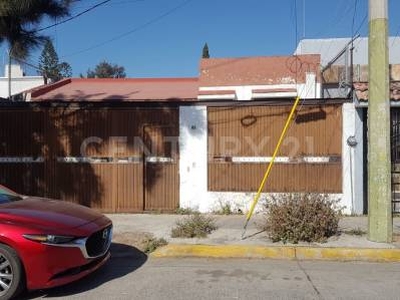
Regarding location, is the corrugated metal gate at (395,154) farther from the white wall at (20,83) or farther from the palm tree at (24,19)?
the white wall at (20,83)

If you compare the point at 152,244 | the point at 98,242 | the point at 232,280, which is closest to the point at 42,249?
the point at 98,242

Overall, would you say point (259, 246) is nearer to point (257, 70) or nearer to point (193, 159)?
point (193, 159)

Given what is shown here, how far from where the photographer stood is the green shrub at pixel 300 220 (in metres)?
9.02

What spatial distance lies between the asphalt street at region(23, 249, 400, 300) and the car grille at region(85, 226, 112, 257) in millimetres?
430

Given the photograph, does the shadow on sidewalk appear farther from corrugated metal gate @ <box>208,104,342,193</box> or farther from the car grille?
corrugated metal gate @ <box>208,104,342,193</box>

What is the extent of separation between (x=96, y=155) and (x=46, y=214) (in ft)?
19.9

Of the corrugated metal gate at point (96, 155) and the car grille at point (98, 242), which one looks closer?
the car grille at point (98, 242)

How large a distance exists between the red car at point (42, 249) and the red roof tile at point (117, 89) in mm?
8600

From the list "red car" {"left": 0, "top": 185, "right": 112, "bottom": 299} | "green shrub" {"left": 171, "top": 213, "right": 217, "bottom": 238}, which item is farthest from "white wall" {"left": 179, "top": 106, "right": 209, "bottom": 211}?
"red car" {"left": 0, "top": 185, "right": 112, "bottom": 299}

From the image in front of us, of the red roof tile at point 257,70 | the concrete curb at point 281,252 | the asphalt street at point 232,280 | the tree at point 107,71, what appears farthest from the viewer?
the tree at point 107,71

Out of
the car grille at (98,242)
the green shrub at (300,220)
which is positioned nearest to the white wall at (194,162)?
the green shrub at (300,220)

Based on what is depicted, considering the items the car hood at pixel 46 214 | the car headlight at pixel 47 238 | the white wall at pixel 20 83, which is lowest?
the car headlight at pixel 47 238

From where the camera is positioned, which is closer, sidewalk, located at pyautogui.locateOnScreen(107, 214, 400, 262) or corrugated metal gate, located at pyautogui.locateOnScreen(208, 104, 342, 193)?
sidewalk, located at pyautogui.locateOnScreen(107, 214, 400, 262)

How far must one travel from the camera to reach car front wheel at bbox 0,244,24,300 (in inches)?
243
